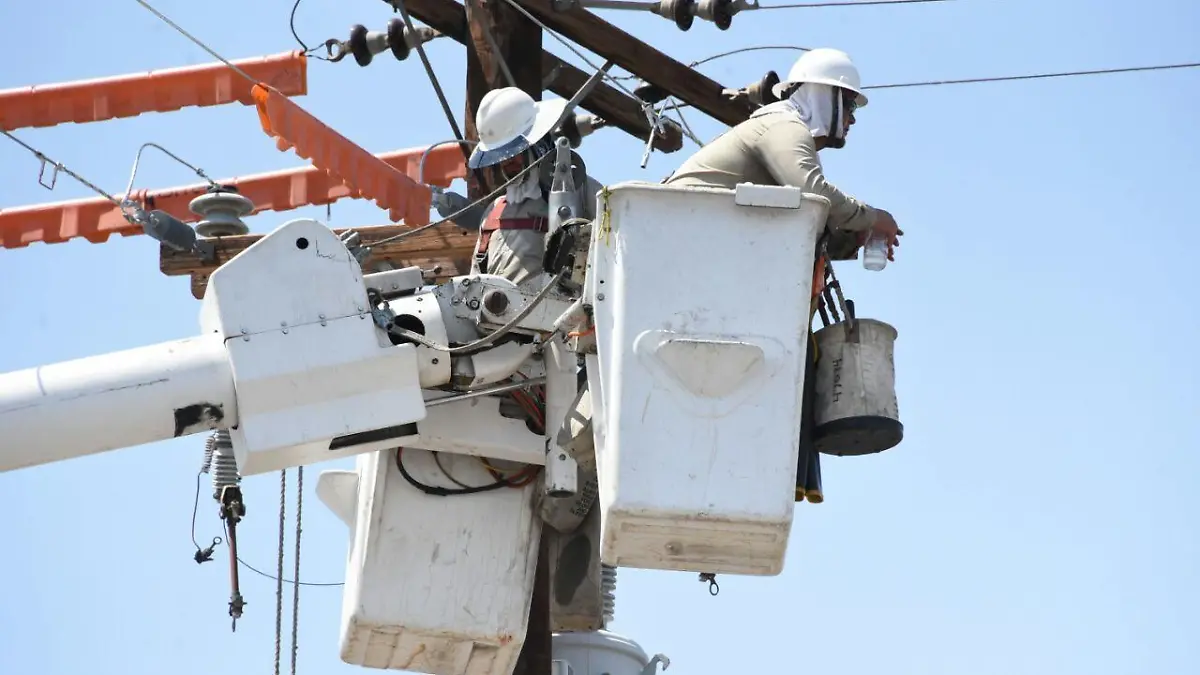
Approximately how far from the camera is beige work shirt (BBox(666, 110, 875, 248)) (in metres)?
10.3

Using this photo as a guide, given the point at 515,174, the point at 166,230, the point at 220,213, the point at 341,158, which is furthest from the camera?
the point at 341,158

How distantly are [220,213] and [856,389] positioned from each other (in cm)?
320

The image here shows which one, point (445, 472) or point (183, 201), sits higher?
point (183, 201)

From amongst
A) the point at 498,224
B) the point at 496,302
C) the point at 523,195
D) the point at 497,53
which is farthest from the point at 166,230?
the point at 497,53

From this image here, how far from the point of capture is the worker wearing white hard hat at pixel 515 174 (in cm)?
1120

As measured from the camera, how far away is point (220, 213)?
1211 centimetres

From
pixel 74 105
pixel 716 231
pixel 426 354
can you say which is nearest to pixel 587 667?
pixel 426 354

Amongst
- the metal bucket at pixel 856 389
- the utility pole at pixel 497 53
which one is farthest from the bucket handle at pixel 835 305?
the utility pole at pixel 497 53

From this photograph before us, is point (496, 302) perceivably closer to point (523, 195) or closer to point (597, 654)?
point (523, 195)

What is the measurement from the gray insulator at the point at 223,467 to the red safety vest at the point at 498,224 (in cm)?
125

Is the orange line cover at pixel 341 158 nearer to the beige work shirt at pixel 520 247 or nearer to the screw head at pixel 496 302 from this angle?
the beige work shirt at pixel 520 247

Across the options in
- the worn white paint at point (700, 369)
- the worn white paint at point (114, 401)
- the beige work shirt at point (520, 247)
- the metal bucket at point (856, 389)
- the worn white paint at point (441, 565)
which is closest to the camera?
the worn white paint at point (700, 369)

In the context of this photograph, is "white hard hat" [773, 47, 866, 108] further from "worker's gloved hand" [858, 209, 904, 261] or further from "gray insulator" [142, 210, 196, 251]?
"gray insulator" [142, 210, 196, 251]

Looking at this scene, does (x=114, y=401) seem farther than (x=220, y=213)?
No
